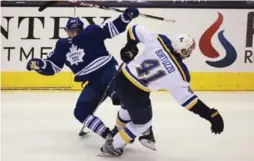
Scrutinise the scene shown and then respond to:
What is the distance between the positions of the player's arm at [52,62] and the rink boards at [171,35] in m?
1.65

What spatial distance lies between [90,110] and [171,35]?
2.07 metres

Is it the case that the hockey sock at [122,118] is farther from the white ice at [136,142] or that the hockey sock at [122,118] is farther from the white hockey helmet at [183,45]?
the white hockey helmet at [183,45]

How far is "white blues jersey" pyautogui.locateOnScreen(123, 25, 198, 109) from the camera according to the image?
3375mm

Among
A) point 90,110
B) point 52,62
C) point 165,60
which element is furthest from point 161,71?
point 52,62

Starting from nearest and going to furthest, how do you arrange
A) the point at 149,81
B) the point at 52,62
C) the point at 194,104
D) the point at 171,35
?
the point at 194,104
the point at 149,81
the point at 52,62
the point at 171,35

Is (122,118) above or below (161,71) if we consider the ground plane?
below

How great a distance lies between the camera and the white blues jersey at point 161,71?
338 centimetres

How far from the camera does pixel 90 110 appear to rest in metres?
3.94

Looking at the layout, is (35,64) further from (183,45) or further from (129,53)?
(183,45)

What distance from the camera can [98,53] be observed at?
4.07 meters

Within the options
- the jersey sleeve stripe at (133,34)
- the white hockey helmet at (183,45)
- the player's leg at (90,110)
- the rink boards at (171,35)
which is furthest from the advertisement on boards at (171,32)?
the white hockey helmet at (183,45)

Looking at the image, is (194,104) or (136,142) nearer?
(194,104)

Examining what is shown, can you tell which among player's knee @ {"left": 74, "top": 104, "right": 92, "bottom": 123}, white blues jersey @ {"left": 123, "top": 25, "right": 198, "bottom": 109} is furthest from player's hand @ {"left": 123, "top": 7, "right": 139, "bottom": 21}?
player's knee @ {"left": 74, "top": 104, "right": 92, "bottom": 123}

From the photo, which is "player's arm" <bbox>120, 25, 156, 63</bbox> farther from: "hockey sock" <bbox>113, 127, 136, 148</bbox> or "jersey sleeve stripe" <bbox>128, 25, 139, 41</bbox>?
"hockey sock" <bbox>113, 127, 136, 148</bbox>
